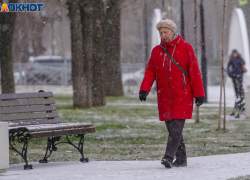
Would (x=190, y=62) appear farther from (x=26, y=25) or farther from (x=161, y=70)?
(x=26, y=25)

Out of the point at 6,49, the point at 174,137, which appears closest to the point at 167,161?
the point at 174,137

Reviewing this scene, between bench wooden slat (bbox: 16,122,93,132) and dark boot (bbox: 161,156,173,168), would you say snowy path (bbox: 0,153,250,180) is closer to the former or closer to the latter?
dark boot (bbox: 161,156,173,168)

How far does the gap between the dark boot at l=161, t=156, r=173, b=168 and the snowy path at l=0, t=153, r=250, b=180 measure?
0.07m

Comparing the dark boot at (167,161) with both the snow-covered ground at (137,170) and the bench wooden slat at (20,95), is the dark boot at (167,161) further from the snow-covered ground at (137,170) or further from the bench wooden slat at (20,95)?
the bench wooden slat at (20,95)

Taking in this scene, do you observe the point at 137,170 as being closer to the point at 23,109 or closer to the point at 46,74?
the point at 23,109

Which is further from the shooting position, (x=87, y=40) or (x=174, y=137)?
(x=87, y=40)

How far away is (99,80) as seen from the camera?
19391 mm

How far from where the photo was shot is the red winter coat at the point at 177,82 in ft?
22.7

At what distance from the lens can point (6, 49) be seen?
67.8ft

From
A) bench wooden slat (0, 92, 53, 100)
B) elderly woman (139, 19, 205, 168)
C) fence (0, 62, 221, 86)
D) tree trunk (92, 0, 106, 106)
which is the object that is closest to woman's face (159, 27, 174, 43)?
elderly woman (139, 19, 205, 168)

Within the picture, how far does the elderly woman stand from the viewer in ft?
22.7

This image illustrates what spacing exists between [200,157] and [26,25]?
23.5 meters

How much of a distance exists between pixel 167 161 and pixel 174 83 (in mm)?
895

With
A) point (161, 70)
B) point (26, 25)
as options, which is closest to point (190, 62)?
point (161, 70)
